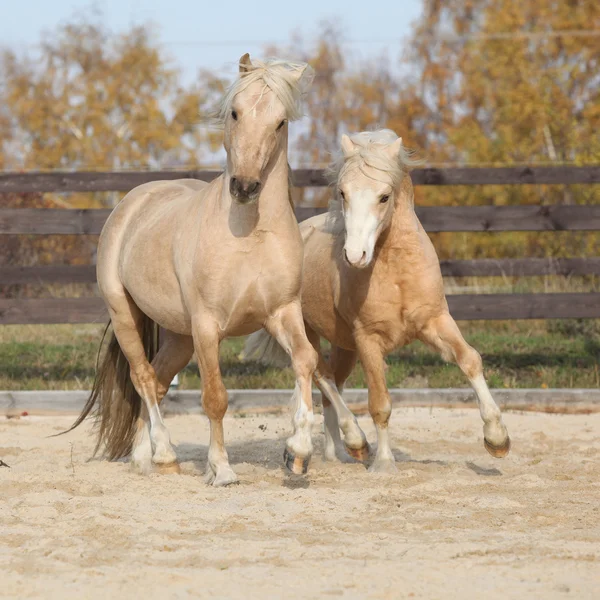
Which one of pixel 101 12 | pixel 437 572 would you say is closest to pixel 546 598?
pixel 437 572

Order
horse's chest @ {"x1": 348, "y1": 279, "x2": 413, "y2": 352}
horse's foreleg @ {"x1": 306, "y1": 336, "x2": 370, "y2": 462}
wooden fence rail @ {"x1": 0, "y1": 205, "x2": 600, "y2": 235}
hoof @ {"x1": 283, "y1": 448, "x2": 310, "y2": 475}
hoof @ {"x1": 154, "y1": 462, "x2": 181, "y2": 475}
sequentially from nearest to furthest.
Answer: hoof @ {"x1": 283, "y1": 448, "x2": 310, "y2": 475}, horse's chest @ {"x1": 348, "y1": 279, "x2": 413, "y2": 352}, hoof @ {"x1": 154, "y1": 462, "x2": 181, "y2": 475}, horse's foreleg @ {"x1": 306, "y1": 336, "x2": 370, "y2": 462}, wooden fence rail @ {"x1": 0, "y1": 205, "x2": 600, "y2": 235}

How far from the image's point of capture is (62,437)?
24.1 feet

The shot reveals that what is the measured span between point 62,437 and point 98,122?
68.9 feet

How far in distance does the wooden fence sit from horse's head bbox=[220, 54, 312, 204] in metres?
3.88

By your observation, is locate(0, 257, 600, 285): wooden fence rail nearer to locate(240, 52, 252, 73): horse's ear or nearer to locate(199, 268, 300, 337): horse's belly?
locate(199, 268, 300, 337): horse's belly

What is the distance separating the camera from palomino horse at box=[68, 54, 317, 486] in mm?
5000

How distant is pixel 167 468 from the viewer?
5.87 metres

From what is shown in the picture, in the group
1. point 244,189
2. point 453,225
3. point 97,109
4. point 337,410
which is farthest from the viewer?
point 97,109

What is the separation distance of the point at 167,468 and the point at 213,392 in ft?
2.46

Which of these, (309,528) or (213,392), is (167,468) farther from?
(309,528)

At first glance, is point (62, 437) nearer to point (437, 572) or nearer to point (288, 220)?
point (288, 220)

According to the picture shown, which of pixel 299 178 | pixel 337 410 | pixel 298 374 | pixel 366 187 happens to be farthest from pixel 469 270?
pixel 298 374

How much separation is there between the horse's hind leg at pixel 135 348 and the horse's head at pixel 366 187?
4.88 feet

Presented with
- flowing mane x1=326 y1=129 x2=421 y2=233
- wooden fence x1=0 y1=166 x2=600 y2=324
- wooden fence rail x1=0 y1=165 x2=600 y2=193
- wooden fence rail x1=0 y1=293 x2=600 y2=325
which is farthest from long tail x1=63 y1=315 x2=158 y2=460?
wooden fence rail x1=0 y1=165 x2=600 y2=193
